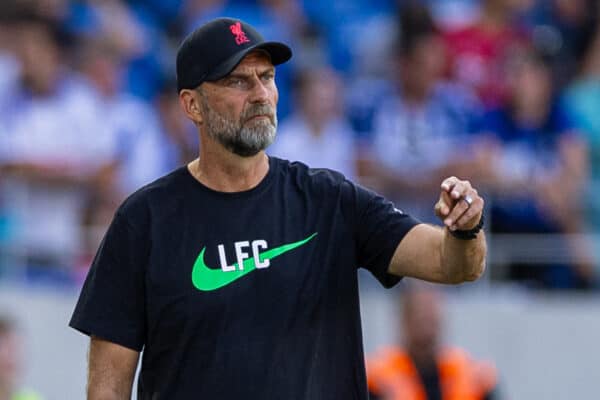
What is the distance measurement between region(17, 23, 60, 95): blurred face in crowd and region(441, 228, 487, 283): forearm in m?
5.59

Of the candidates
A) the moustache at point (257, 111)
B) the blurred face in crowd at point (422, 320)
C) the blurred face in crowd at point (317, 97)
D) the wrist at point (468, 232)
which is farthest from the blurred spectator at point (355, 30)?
the wrist at point (468, 232)

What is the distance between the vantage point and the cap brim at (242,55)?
4.61 metres

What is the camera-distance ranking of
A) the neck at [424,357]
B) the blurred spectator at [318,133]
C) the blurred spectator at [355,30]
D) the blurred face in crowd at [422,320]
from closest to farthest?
the blurred face in crowd at [422,320]
the neck at [424,357]
the blurred spectator at [318,133]
the blurred spectator at [355,30]

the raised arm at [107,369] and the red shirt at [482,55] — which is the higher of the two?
the red shirt at [482,55]

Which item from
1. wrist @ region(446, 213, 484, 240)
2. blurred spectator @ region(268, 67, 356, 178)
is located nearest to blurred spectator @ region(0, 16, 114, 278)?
blurred spectator @ region(268, 67, 356, 178)

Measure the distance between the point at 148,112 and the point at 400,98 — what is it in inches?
73.2

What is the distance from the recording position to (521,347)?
9.05m

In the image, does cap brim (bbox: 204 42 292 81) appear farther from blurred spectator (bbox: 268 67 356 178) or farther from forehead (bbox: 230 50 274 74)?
blurred spectator (bbox: 268 67 356 178)

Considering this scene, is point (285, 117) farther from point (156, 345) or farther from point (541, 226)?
point (156, 345)

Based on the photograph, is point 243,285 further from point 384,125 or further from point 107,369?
point 384,125

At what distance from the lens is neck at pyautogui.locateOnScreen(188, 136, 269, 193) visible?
4.76 metres

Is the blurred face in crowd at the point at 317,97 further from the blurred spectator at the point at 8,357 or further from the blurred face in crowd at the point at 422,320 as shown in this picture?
the blurred spectator at the point at 8,357

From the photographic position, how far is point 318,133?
9.19 m

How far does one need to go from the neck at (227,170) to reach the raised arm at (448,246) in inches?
21.8
